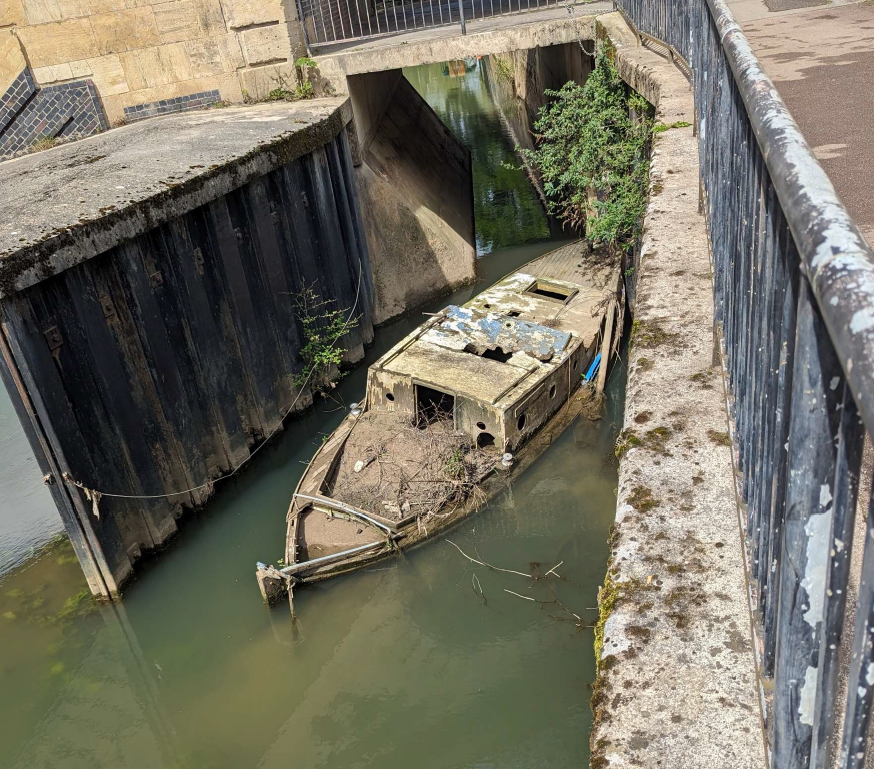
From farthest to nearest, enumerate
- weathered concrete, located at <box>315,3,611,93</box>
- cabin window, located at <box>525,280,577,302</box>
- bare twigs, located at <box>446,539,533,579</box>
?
weathered concrete, located at <box>315,3,611,93</box> < cabin window, located at <box>525,280,577,302</box> < bare twigs, located at <box>446,539,533,579</box>

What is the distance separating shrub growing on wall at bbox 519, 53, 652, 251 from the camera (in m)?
11.6

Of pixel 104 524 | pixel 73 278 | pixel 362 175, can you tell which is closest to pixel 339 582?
pixel 104 524

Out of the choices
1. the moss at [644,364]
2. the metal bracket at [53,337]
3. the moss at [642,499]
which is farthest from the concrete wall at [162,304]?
the moss at [642,499]

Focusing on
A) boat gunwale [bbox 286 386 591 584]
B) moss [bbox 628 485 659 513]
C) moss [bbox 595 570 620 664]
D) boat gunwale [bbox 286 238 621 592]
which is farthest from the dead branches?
moss [bbox 595 570 620 664]

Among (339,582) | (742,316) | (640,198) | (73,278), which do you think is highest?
(742,316)

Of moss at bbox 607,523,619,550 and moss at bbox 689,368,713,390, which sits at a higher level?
moss at bbox 689,368,713,390

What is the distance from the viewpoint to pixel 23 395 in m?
7.57

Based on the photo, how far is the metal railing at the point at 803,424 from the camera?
1.20 m

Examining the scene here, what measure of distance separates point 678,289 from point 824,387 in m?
3.16

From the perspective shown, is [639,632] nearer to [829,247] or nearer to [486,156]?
[829,247]

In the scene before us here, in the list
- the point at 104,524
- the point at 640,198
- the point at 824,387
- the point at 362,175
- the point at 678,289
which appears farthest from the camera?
the point at 362,175

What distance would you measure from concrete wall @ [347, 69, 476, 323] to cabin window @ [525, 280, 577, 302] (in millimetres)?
2566

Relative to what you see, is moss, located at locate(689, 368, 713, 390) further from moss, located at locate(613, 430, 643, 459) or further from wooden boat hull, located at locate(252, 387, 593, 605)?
wooden boat hull, located at locate(252, 387, 593, 605)

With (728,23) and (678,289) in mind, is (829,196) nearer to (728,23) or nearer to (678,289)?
(728,23)
